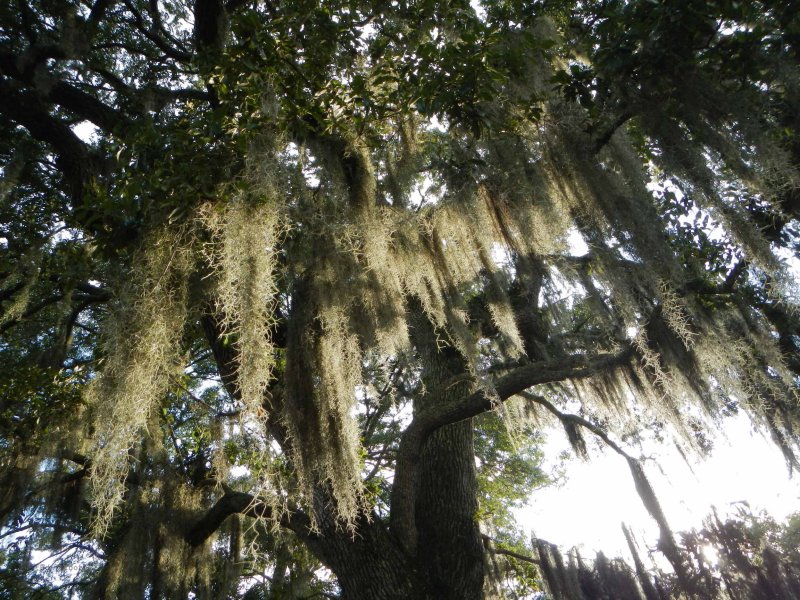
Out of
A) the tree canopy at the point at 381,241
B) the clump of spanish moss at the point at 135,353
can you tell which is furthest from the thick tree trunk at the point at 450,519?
the clump of spanish moss at the point at 135,353

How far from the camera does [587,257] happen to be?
13.0 ft

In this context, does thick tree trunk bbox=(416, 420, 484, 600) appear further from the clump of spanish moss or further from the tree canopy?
the clump of spanish moss

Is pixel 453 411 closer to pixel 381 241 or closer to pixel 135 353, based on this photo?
pixel 381 241

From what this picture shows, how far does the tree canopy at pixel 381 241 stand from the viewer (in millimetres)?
2566

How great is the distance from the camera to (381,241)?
3.07 m

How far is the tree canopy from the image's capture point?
257 centimetres

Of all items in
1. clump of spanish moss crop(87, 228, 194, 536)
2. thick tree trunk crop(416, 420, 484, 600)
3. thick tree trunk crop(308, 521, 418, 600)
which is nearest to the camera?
clump of spanish moss crop(87, 228, 194, 536)

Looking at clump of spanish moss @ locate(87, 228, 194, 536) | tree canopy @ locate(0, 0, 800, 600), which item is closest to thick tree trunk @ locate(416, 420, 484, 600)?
tree canopy @ locate(0, 0, 800, 600)

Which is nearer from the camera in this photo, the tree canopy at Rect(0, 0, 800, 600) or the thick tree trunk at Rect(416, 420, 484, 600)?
the tree canopy at Rect(0, 0, 800, 600)

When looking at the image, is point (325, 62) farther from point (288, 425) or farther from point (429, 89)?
point (288, 425)

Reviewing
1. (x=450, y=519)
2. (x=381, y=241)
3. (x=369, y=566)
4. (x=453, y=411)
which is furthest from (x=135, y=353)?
(x=450, y=519)

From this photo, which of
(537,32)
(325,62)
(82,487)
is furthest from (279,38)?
(82,487)

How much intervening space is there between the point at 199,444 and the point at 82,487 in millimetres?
1397

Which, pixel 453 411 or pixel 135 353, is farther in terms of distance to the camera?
pixel 453 411
